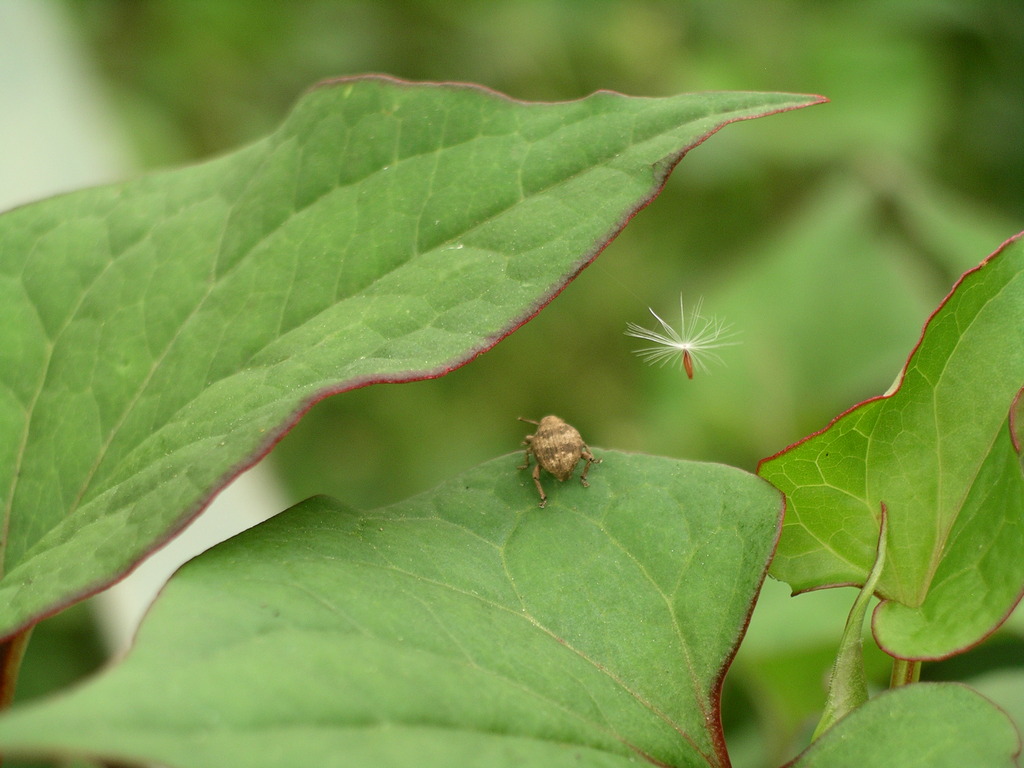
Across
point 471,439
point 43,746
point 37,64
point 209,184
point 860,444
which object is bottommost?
point 471,439

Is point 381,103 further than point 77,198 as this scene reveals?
No

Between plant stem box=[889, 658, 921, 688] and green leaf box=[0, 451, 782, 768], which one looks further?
plant stem box=[889, 658, 921, 688]

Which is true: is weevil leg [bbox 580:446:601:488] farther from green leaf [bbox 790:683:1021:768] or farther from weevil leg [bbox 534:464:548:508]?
green leaf [bbox 790:683:1021:768]

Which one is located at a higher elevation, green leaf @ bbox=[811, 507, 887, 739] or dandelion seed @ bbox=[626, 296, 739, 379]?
dandelion seed @ bbox=[626, 296, 739, 379]

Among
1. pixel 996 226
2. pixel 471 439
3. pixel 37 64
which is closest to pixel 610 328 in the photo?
pixel 471 439

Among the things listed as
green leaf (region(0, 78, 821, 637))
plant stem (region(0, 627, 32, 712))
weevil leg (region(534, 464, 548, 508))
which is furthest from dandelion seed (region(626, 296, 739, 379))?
plant stem (region(0, 627, 32, 712))

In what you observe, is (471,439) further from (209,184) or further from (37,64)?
(209,184)

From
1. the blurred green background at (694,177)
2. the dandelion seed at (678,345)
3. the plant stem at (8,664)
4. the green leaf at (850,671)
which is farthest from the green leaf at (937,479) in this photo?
the blurred green background at (694,177)
